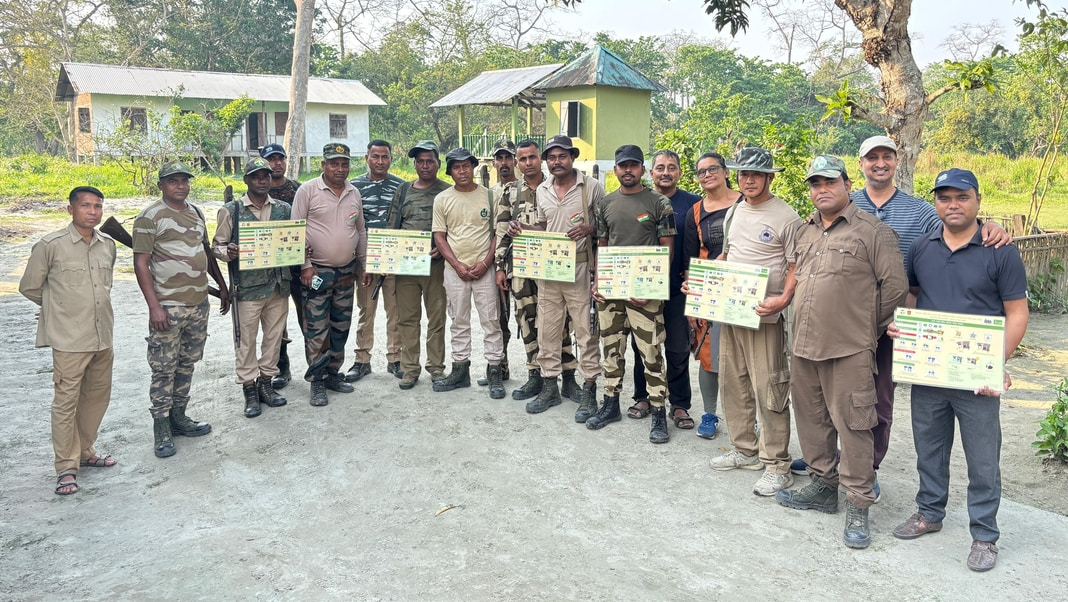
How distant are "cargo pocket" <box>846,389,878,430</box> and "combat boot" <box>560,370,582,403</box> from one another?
2.58 m

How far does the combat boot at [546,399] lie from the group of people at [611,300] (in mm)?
22

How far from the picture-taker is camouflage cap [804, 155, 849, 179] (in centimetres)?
392

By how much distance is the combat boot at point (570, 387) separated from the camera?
6250 millimetres

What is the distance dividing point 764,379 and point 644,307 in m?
1.06

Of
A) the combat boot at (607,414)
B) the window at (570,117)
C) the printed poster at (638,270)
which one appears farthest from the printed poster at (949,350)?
the window at (570,117)

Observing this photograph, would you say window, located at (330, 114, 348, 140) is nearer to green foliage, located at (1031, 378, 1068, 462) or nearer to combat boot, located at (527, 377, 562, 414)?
combat boot, located at (527, 377, 562, 414)

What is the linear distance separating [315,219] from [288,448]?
6.26 feet

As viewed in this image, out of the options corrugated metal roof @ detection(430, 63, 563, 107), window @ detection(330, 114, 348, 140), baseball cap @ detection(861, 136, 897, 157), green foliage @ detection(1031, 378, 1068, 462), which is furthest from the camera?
window @ detection(330, 114, 348, 140)

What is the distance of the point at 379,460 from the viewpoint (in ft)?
16.9

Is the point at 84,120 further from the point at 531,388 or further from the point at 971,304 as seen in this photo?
the point at 971,304

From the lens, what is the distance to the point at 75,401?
486 cm

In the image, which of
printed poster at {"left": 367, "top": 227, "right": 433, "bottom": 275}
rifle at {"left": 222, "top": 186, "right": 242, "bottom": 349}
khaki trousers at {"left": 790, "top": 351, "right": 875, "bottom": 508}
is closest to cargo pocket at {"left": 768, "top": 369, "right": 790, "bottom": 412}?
khaki trousers at {"left": 790, "top": 351, "right": 875, "bottom": 508}

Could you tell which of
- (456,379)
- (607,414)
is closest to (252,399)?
(456,379)

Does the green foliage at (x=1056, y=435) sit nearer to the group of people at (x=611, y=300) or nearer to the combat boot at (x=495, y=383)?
the group of people at (x=611, y=300)
